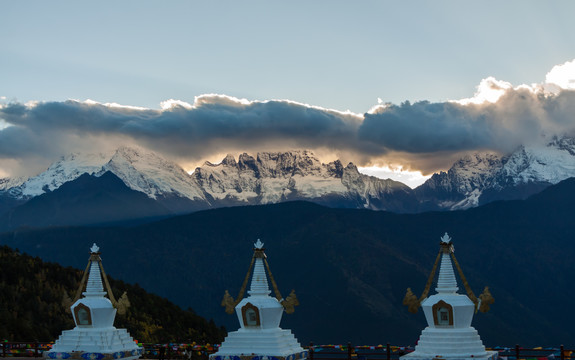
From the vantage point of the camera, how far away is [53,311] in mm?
91938

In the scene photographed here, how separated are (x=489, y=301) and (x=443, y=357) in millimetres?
3909

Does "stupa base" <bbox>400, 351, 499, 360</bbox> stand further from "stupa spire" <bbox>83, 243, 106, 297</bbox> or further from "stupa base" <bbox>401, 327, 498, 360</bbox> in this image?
"stupa spire" <bbox>83, 243, 106, 297</bbox>

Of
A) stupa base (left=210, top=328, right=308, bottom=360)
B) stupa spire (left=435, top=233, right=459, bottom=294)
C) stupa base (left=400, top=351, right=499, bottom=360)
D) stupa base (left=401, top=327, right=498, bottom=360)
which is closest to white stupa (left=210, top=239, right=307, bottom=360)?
stupa base (left=210, top=328, right=308, bottom=360)

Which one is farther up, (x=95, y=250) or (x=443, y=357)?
(x=95, y=250)

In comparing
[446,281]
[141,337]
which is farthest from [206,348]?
[141,337]

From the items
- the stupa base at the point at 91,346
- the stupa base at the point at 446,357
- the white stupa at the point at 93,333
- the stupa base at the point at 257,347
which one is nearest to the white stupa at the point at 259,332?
the stupa base at the point at 257,347

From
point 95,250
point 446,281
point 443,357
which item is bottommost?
point 443,357

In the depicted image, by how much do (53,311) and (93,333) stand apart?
41.9 meters

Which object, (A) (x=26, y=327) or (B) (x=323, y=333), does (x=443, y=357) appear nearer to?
(A) (x=26, y=327)

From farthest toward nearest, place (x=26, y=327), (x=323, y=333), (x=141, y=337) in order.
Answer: (x=323, y=333), (x=141, y=337), (x=26, y=327)

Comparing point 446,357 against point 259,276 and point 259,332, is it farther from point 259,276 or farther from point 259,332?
point 259,276

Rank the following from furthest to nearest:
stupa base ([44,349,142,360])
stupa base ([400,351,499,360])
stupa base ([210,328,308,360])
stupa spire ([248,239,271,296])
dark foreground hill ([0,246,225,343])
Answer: dark foreground hill ([0,246,225,343])
stupa base ([44,349,142,360])
stupa spire ([248,239,271,296])
stupa base ([210,328,308,360])
stupa base ([400,351,499,360])

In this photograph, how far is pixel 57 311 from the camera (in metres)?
92.1

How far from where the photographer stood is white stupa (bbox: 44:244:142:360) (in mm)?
51719
